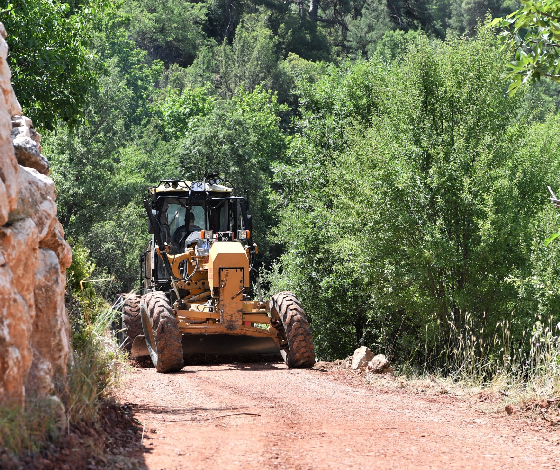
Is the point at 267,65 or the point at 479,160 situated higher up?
the point at 267,65

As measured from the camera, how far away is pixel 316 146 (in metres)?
25.8

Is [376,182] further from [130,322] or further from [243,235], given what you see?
[130,322]

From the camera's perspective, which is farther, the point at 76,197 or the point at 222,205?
the point at 76,197

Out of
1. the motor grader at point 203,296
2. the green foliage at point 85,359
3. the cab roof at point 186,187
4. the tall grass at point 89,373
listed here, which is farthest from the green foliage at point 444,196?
the tall grass at point 89,373

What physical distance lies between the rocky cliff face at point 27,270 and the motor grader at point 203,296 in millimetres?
5662

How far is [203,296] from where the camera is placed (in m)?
14.3

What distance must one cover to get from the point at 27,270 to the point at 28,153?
148cm

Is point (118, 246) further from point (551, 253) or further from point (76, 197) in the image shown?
point (551, 253)

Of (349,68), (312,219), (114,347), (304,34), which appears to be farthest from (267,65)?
(114,347)

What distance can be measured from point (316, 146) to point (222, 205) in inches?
455

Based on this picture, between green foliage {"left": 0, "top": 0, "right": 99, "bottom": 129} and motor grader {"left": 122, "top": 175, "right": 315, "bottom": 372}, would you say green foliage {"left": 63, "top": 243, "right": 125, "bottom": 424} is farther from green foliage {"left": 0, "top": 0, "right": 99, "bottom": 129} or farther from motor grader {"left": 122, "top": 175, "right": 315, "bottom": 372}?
green foliage {"left": 0, "top": 0, "right": 99, "bottom": 129}

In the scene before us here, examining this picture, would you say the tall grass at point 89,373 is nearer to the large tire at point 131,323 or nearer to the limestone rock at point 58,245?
the limestone rock at point 58,245

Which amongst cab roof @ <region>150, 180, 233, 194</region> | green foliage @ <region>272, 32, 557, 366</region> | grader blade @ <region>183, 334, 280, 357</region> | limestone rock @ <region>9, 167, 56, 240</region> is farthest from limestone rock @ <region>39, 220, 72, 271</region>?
green foliage @ <region>272, 32, 557, 366</region>

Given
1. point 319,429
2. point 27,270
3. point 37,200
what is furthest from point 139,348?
point 27,270
